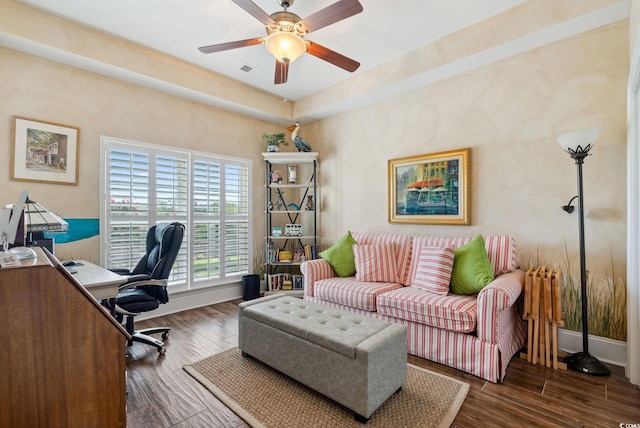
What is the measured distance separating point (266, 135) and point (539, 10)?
332cm

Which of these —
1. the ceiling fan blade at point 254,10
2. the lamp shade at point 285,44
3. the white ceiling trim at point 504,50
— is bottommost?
the lamp shade at point 285,44

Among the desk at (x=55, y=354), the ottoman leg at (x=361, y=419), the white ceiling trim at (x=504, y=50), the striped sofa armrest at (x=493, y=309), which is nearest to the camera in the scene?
the desk at (x=55, y=354)

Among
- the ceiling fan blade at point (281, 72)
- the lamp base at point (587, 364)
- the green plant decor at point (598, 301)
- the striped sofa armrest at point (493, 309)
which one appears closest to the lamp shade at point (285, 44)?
the ceiling fan blade at point (281, 72)

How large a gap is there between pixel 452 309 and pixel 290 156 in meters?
3.00

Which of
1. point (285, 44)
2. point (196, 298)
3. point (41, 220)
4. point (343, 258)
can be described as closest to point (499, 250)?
point (343, 258)

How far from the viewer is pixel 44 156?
9.59 ft

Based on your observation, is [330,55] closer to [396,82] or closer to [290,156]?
[396,82]

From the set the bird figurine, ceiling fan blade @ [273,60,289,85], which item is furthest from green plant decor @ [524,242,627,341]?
the bird figurine

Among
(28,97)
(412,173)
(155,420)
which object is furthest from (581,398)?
(28,97)

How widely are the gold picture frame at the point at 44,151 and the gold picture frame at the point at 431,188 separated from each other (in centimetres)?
352

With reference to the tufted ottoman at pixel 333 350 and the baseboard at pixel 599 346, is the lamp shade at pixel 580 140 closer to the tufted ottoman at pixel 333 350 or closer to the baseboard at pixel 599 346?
the baseboard at pixel 599 346

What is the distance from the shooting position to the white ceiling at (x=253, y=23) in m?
2.53

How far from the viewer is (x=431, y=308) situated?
2.42 metres

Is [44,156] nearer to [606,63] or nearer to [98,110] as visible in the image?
[98,110]
